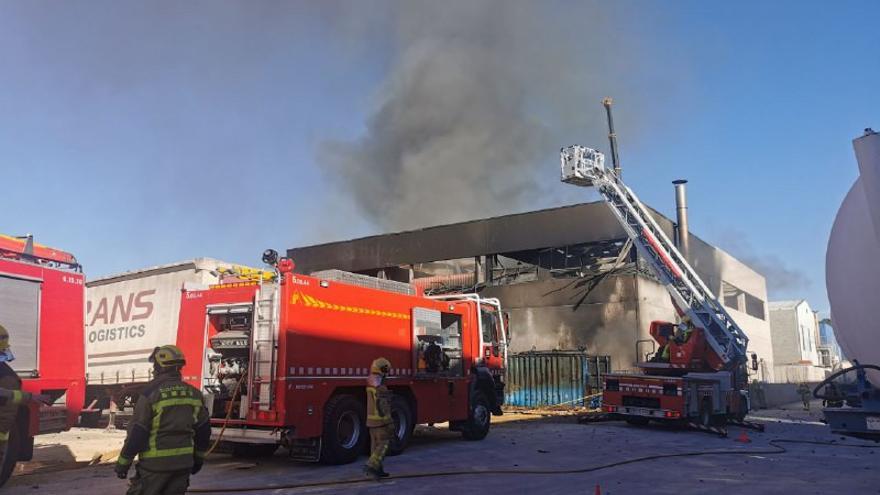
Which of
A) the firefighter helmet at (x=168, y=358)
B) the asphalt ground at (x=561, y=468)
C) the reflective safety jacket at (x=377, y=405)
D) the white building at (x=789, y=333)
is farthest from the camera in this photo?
the white building at (x=789, y=333)

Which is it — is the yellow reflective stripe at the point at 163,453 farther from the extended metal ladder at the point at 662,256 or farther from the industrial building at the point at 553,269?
the industrial building at the point at 553,269

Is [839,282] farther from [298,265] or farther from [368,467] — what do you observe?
[298,265]

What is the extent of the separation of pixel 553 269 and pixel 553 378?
255 inches

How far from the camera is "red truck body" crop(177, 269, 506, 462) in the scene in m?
9.69

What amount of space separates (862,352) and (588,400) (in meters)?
16.4

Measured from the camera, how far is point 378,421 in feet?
29.0

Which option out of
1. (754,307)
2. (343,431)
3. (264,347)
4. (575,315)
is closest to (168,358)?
(264,347)

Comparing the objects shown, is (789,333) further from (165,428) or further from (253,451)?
(165,428)

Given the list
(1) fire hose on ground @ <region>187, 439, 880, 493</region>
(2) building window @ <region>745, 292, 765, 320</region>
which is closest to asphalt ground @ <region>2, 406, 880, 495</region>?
(1) fire hose on ground @ <region>187, 439, 880, 493</region>

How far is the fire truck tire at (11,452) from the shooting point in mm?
7992

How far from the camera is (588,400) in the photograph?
22.7 m

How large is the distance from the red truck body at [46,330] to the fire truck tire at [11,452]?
0.17 meters

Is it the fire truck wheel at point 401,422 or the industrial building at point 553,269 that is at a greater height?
the industrial building at point 553,269

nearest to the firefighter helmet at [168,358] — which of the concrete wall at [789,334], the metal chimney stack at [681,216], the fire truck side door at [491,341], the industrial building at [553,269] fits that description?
the fire truck side door at [491,341]
